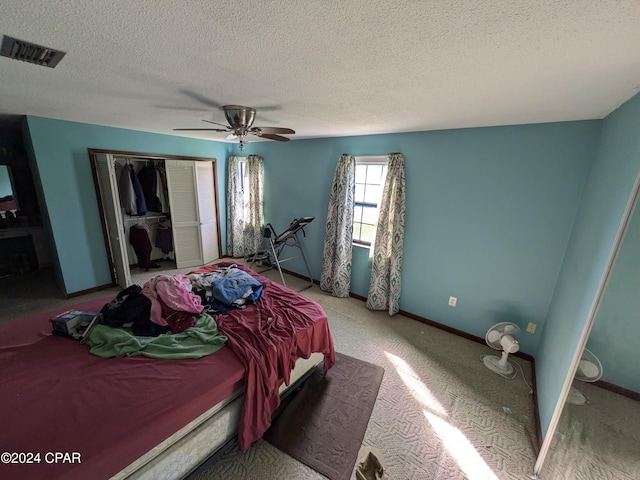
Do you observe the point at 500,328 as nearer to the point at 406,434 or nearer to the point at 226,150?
the point at 406,434

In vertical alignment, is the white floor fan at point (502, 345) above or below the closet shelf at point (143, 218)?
below

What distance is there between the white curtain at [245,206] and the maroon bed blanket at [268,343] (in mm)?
2690

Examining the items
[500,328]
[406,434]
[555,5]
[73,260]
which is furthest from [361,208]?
[73,260]

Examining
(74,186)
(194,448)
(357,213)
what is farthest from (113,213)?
(357,213)

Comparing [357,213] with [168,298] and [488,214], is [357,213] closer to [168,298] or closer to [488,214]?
[488,214]

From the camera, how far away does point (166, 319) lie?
1.85 meters

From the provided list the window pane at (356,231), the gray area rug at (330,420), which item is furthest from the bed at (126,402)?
the window pane at (356,231)

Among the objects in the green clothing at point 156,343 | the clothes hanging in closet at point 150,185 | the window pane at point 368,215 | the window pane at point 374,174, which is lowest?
the green clothing at point 156,343

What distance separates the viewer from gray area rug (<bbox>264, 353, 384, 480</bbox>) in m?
1.58

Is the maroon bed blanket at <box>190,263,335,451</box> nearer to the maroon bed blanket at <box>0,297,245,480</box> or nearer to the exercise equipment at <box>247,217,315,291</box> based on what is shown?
the maroon bed blanket at <box>0,297,245,480</box>

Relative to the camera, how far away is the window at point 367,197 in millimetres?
3320

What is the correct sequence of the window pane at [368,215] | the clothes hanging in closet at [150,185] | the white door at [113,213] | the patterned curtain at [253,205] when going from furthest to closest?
the patterned curtain at [253,205] < the clothes hanging in closet at [150,185] < the window pane at [368,215] < the white door at [113,213]

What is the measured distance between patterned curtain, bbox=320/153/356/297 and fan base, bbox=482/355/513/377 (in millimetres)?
1784

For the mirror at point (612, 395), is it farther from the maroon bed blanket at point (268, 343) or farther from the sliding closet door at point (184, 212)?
the sliding closet door at point (184, 212)
